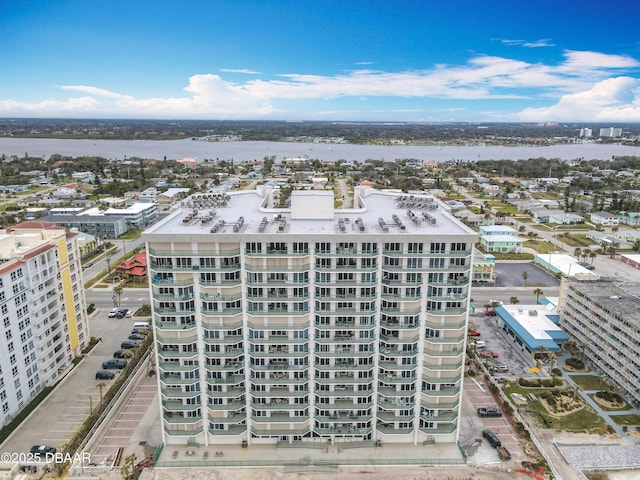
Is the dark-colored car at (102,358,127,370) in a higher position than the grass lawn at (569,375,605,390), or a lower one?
higher

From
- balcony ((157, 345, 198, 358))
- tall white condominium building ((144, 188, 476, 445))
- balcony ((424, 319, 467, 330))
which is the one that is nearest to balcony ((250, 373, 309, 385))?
tall white condominium building ((144, 188, 476, 445))

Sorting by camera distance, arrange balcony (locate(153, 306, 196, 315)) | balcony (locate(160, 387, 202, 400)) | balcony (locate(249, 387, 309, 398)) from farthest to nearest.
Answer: balcony (locate(249, 387, 309, 398)), balcony (locate(160, 387, 202, 400)), balcony (locate(153, 306, 196, 315))

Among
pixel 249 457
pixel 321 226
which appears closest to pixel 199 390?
pixel 249 457

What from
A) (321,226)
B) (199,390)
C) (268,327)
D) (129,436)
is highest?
(321,226)

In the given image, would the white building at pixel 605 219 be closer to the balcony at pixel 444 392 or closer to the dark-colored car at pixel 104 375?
the balcony at pixel 444 392

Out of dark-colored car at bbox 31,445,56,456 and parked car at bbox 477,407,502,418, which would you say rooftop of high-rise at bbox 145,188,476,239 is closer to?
parked car at bbox 477,407,502,418

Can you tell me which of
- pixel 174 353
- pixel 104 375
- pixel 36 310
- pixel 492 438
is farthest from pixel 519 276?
pixel 36 310

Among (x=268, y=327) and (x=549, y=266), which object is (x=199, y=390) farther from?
(x=549, y=266)
